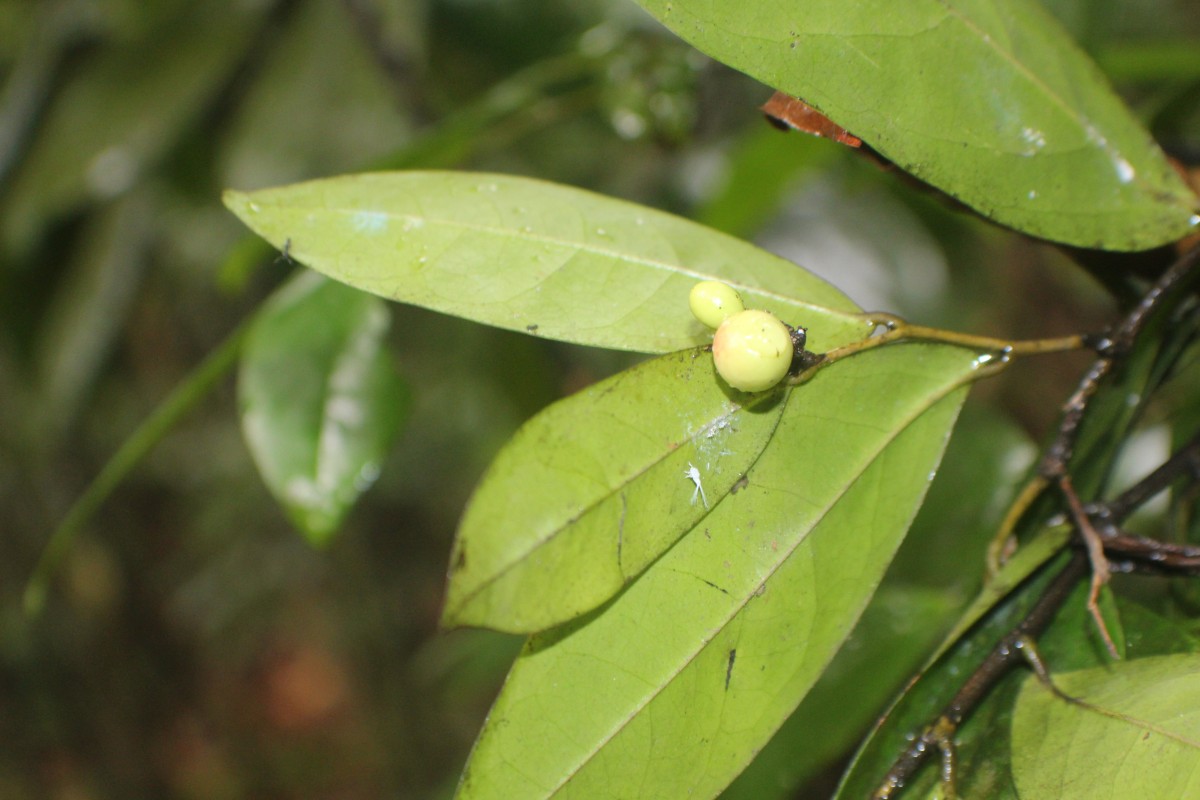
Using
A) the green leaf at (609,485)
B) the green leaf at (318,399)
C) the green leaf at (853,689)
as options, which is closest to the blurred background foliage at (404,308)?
the green leaf at (853,689)

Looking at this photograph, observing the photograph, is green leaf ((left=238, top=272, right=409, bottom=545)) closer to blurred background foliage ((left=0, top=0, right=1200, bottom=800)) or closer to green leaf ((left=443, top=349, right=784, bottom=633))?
blurred background foliage ((left=0, top=0, right=1200, bottom=800))

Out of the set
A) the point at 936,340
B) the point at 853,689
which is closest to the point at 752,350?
the point at 936,340

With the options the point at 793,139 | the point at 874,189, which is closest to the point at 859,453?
the point at 793,139

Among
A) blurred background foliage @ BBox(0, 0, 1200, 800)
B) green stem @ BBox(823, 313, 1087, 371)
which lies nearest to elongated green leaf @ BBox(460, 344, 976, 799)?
green stem @ BBox(823, 313, 1087, 371)

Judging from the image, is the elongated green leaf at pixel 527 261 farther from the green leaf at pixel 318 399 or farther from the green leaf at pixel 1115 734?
the green leaf at pixel 318 399

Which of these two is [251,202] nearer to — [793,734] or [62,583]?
[793,734]
